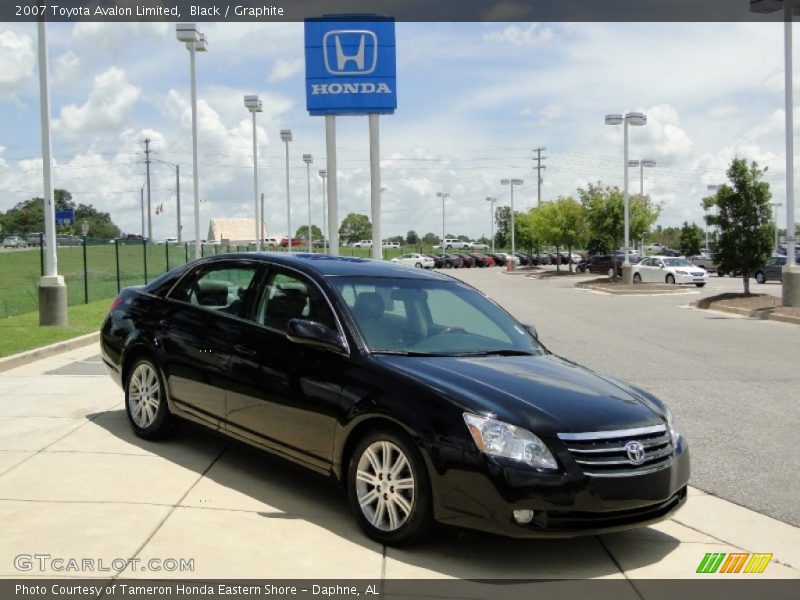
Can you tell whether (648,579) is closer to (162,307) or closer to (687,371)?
(162,307)

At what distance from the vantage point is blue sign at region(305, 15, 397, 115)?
68.8ft

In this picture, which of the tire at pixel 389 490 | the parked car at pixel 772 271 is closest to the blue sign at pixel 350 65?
the tire at pixel 389 490

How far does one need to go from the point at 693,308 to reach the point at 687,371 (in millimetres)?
14702

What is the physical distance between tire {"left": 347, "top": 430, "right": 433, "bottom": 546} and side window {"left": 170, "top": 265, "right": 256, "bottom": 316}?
186 centimetres

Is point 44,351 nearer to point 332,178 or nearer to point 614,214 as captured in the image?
point 332,178

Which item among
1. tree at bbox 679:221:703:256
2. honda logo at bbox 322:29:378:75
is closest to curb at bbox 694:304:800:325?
honda logo at bbox 322:29:378:75

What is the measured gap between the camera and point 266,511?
543 cm

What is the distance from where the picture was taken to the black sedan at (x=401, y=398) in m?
4.52

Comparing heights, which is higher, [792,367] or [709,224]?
[709,224]

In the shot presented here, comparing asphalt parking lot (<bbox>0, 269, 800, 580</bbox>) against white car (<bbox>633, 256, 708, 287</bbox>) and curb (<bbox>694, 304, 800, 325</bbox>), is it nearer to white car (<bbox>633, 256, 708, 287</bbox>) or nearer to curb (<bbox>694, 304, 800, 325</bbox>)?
curb (<bbox>694, 304, 800, 325</bbox>)

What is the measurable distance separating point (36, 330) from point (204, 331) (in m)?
9.84

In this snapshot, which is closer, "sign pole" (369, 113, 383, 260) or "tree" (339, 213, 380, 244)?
"sign pole" (369, 113, 383, 260)

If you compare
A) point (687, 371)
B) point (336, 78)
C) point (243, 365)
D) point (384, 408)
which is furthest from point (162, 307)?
point (336, 78)

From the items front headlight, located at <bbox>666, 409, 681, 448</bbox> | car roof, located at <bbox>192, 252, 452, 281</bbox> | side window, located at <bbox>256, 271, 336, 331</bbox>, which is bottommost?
front headlight, located at <bbox>666, 409, 681, 448</bbox>
